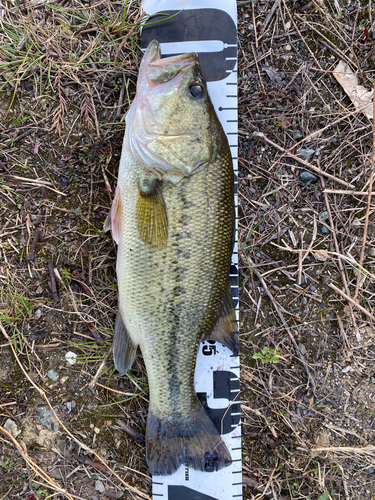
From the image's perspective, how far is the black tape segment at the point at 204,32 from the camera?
2.65 m

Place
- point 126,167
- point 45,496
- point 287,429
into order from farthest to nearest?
1. point 287,429
2. point 45,496
3. point 126,167

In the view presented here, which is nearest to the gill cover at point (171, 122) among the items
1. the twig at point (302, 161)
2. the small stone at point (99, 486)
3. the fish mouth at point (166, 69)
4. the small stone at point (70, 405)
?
the fish mouth at point (166, 69)

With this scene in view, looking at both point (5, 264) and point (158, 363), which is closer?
point (158, 363)

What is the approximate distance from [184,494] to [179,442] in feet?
1.82

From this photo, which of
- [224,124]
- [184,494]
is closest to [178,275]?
[224,124]

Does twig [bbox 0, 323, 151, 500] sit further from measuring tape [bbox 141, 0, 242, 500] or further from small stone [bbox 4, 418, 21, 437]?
small stone [bbox 4, 418, 21, 437]

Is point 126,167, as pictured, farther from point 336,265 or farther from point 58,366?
point 336,265

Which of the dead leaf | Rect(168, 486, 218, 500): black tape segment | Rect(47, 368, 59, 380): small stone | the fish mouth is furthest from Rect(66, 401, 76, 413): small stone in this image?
the dead leaf

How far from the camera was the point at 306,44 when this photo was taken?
9.29 ft

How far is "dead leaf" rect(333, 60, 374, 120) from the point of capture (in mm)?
2842

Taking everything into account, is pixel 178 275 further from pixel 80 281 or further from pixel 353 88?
pixel 353 88

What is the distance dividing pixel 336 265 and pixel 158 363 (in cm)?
180

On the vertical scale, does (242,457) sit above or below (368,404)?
below

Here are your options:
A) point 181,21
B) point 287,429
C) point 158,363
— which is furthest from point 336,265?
point 181,21
